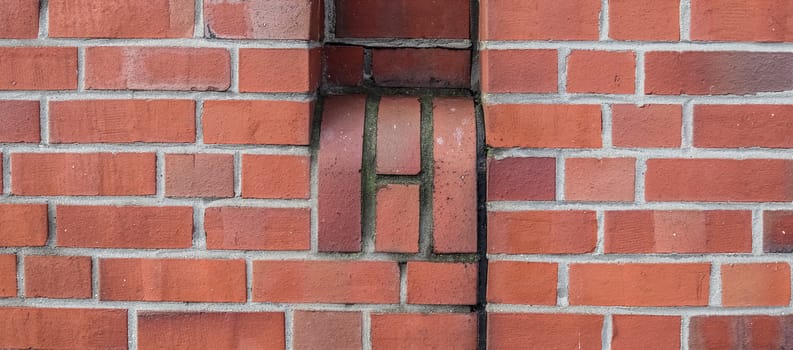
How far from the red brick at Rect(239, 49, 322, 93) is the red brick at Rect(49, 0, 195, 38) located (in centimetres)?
12

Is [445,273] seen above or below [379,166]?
below

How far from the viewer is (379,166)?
1.27m

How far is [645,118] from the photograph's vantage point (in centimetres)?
127

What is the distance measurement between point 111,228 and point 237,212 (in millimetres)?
228

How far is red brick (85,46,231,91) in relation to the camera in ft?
4.17

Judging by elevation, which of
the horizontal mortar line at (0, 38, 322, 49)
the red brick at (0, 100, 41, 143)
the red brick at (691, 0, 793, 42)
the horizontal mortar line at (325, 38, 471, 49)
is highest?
the red brick at (691, 0, 793, 42)

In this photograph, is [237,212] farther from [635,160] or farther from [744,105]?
[744,105]

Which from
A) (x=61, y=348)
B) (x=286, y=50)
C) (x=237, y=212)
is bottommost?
(x=61, y=348)

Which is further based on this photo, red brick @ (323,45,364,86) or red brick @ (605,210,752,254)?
red brick @ (323,45,364,86)

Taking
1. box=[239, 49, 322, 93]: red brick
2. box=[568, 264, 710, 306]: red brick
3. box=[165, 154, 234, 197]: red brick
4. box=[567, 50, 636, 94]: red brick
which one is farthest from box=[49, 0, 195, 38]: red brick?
box=[568, 264, 710, 306]: red brick

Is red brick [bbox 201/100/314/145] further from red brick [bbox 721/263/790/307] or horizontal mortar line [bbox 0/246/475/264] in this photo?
red brick [bbox 721/263/790/307]

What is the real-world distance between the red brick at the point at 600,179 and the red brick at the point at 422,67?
0.88ft

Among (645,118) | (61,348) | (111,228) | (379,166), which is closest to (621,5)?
(645,118)

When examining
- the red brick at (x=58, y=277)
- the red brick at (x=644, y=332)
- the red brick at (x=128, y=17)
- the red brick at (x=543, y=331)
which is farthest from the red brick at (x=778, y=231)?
the red brick at (x=58, y=277)
